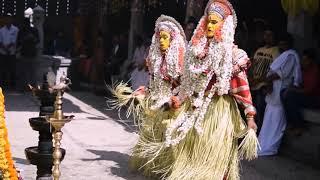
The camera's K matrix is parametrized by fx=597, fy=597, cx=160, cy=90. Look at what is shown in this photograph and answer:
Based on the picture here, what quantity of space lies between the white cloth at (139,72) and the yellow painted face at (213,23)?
16.4ft

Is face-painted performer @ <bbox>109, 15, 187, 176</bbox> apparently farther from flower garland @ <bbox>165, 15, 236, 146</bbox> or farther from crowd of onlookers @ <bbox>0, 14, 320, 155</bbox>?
crowd of onlookers @ <bbox>0, 14, 320, 155</bbox>

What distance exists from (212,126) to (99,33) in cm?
1048

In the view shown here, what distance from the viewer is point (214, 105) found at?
5.61 meters

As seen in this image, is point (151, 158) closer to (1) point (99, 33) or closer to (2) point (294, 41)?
(2) point (294, 41)

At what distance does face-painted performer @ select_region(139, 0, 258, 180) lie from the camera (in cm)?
544

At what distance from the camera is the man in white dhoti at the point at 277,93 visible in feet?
25.6

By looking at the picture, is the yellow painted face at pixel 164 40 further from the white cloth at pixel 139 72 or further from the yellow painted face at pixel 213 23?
the white cloth at pixel 139 72

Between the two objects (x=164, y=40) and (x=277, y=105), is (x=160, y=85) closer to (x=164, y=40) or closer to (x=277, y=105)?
(x=164, y=40)

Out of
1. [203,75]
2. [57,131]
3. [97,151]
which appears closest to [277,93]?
[97,151]

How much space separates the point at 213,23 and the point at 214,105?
767 millimetres

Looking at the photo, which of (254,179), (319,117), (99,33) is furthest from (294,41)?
(99,33)


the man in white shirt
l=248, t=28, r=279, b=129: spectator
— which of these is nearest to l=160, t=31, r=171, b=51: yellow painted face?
l=248, t=28, r=279, b=129: spectator

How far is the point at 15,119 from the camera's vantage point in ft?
33.8

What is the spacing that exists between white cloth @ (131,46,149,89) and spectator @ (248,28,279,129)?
103 inches
